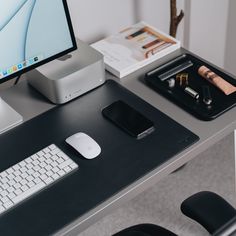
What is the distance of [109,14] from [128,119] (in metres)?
0.54

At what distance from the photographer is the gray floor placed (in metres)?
1.90

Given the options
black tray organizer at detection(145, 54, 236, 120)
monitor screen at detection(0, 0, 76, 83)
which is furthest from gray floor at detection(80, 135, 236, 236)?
monitor screen at detection(0, 0, 76, 83)

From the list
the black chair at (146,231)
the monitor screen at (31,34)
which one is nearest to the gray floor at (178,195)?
the black chair at (146,231)

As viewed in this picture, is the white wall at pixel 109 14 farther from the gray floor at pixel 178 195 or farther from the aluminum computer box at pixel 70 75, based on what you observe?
the gray floor at pixel 178 195

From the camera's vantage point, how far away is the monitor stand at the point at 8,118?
1.31 metres

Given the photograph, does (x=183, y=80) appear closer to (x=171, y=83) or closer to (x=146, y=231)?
(x=171, y=83)

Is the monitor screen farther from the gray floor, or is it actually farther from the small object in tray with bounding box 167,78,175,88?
the gray floor

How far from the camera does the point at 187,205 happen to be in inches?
45.4

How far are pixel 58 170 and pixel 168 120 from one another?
0.32 m

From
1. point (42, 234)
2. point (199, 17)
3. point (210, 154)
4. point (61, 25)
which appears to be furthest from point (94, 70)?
point (210, 154)

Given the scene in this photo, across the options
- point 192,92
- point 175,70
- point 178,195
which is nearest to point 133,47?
point 175,70

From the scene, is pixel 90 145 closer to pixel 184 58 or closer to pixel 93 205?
pixel 93 205

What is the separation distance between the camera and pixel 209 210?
1.12m

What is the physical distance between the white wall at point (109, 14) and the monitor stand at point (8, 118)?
1.39ft
